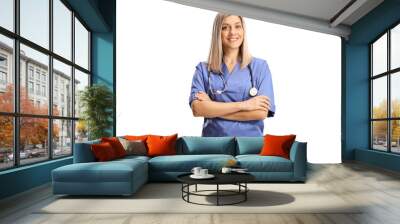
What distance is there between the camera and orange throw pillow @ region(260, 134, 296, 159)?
20.9ft

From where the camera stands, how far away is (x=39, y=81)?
19.4 feet

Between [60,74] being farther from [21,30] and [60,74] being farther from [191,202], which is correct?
[191,202]

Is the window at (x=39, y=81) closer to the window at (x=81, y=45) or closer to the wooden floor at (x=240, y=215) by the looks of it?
the window at (x=81, y=45)

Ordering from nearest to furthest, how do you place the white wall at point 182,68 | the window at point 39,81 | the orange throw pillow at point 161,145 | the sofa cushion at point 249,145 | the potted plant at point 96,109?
the window at point 39,81
the orange throw pillow at point 161,145
the sofa cushion at point 249,145
the potted plant at point 96,109
the white wall at point 182,68

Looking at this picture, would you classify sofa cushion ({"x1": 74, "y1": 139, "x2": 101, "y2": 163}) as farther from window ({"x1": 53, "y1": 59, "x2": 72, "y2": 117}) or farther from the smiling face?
the smiling face

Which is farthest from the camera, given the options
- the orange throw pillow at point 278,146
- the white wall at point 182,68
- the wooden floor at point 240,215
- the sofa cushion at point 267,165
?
the white wall at point 182,68

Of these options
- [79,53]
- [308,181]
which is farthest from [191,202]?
[79,53]

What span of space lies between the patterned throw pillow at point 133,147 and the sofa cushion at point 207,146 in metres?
0.73

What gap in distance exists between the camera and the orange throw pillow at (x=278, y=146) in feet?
20.9

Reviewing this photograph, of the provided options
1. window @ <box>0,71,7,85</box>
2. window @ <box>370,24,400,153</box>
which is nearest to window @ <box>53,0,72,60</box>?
window @ <box>0,71,7,85</box>

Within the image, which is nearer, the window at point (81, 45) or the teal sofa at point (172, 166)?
the teal sofa at point (172, 166)

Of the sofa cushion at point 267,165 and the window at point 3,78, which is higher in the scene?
the window at point 3,78

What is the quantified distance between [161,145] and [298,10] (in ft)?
13.7

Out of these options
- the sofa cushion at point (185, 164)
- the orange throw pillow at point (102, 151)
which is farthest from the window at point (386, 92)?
the orange throw pillow at point (102, 151)
